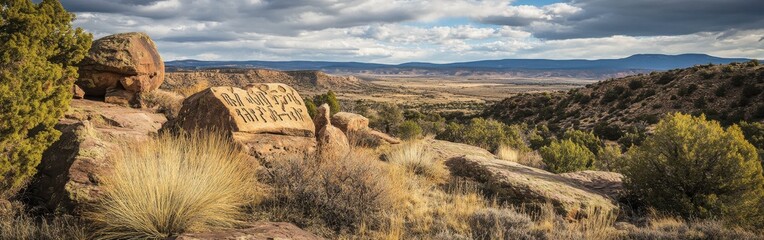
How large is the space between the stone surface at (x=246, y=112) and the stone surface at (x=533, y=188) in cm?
376

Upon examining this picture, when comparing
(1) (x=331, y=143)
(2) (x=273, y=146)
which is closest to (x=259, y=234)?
(2) (x=273, y=146)

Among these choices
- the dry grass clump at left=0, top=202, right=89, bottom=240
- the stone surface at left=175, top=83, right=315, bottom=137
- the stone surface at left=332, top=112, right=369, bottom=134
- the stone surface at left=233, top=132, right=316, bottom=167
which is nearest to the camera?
the dry grass clump at left=0, top=202, right=89, bottom=240

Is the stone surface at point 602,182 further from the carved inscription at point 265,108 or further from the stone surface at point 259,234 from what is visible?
the stone surface at point 259,234

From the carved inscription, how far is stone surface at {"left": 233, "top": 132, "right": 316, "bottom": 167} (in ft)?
0.68

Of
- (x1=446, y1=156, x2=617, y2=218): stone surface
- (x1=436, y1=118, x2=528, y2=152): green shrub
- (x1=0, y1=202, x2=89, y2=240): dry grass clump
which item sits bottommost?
(x1=436, y1=118, x2=528, y2=152): green shrub

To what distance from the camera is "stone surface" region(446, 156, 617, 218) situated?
7.64 metres

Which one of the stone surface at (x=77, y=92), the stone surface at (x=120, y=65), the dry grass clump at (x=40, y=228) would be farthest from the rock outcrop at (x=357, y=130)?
the dry grass clump at (x=40, y=228)

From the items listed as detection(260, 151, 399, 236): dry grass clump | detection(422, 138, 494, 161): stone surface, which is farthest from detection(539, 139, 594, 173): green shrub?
detection(260, 151, 399, 236): dry grass clump

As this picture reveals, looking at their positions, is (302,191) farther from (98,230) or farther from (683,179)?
(683,179)

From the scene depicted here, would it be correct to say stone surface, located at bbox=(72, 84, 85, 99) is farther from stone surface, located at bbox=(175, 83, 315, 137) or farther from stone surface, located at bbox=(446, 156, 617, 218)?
stone surface, located at bbox=(446, 156, 617, 218)

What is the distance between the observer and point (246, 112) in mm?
8805

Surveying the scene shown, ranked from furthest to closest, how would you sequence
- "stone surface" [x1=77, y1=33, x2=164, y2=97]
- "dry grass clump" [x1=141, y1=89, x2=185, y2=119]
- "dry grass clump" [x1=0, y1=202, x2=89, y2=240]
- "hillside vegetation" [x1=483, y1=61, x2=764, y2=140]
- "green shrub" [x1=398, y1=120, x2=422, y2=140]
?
"hillside vegetation" [x1=483, y1=61, x2=764, y2=140], "green shrub" [x1=398, y1=120, x2=422, y2=140], "dry grass clump" [x1=141, y1=89, x2=185, y2=119], "stone surface" [x1=77, y1=33, x2=164, y2=97], "dry grass clump" [x1=0, y1=202, x2=89, y2=240]

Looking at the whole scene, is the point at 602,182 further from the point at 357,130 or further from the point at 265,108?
the point at 357,130

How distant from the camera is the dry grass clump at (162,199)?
4.64 metres
